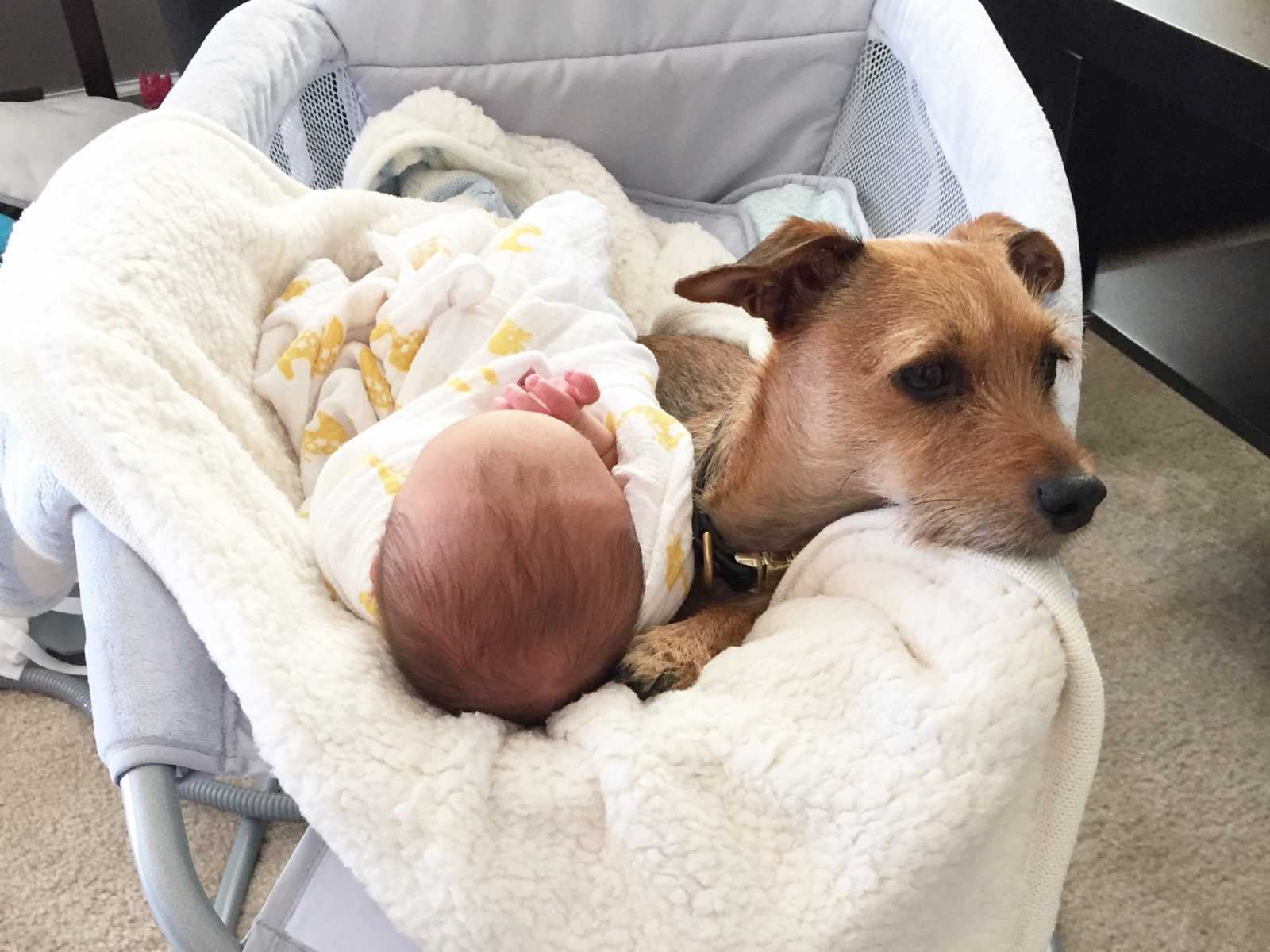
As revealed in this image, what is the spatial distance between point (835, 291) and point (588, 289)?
43 centimetres

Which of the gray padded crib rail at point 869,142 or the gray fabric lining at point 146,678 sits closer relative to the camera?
the gray fabric lining at point 146,678

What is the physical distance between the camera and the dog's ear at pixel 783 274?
3.15 ft

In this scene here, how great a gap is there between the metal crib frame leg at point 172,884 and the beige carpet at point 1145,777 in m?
0.85

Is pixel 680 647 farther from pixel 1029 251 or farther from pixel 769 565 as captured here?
pixel 1029 251

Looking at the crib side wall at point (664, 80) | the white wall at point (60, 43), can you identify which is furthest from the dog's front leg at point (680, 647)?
the white wall at point (60, 43)

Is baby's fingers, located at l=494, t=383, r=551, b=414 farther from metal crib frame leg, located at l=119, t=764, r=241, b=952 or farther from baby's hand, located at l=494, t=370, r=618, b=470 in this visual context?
metal crib frame leg, located at l=119, t=764, r=241, b=952

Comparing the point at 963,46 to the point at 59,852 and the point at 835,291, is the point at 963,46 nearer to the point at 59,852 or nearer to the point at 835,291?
Answer: the point at 835,291

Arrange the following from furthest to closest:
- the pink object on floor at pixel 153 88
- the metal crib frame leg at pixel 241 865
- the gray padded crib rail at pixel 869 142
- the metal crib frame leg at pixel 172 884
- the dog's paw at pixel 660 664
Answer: the pink object on floor at pixel 153 88, the gray padded crib rail at pixel 869 142, the metal crib frame leg at pixel 241 865, the dog's paw at pixel 660 664, the metal crib frame leg at pixel 172 884

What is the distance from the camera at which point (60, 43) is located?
2816 mm

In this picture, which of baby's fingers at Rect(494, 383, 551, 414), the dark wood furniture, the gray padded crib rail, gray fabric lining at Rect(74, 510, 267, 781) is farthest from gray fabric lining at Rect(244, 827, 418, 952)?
the dark wood furniture

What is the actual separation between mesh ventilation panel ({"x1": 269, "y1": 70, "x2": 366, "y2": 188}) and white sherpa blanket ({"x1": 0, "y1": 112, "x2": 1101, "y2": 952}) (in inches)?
30.1

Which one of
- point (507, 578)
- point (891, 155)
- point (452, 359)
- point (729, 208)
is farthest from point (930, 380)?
point (729, 208)

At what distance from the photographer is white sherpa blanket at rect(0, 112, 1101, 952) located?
723 millimetres

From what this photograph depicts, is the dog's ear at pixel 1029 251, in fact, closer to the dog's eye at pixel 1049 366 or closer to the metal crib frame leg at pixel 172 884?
the dog's eye at pixel 1049 366
